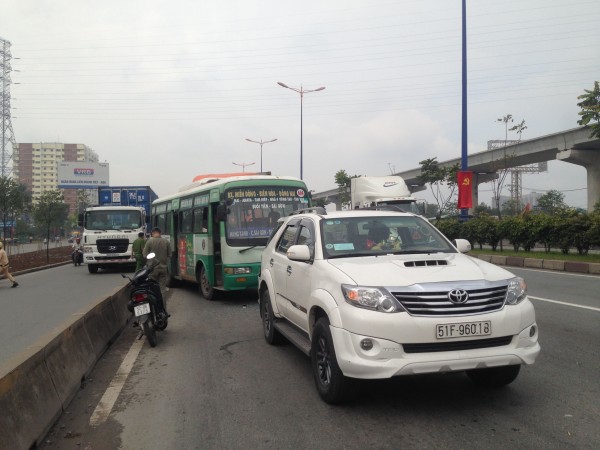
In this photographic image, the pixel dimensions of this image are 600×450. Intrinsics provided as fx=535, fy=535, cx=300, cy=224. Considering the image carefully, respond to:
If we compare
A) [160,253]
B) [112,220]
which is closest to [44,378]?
[160,253]

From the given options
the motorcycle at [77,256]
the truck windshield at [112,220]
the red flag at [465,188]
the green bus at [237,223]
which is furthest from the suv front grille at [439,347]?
the motorcycle at [77,256]

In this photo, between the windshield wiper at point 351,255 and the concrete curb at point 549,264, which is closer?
the windshield wiper at point 351,255

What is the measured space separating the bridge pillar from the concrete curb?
20.4 m

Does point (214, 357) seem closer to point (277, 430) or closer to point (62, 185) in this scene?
point (277, 430)

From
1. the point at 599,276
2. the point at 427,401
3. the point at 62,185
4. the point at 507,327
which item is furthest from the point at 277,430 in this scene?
the point at 62,185

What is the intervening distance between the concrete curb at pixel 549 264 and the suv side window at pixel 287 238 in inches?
455

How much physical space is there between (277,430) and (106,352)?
12.5 feet

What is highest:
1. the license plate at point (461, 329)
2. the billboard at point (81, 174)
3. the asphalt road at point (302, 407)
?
the billboard at point (81, 174)

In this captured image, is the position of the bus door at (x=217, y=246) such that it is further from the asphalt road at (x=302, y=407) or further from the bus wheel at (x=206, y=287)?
the asphalt road at (x=302, y=407)

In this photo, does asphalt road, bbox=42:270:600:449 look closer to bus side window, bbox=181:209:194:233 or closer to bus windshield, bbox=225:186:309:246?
bus windshield, bbox=225:186:309:246

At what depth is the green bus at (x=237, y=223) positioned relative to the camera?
35.0 feet

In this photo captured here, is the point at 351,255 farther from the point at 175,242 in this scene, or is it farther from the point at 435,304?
the point at 175,242

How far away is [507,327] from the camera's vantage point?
4156mm

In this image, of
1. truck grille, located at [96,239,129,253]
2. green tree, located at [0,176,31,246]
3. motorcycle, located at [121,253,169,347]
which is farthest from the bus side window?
green tree, located at [0,176,31,246]
